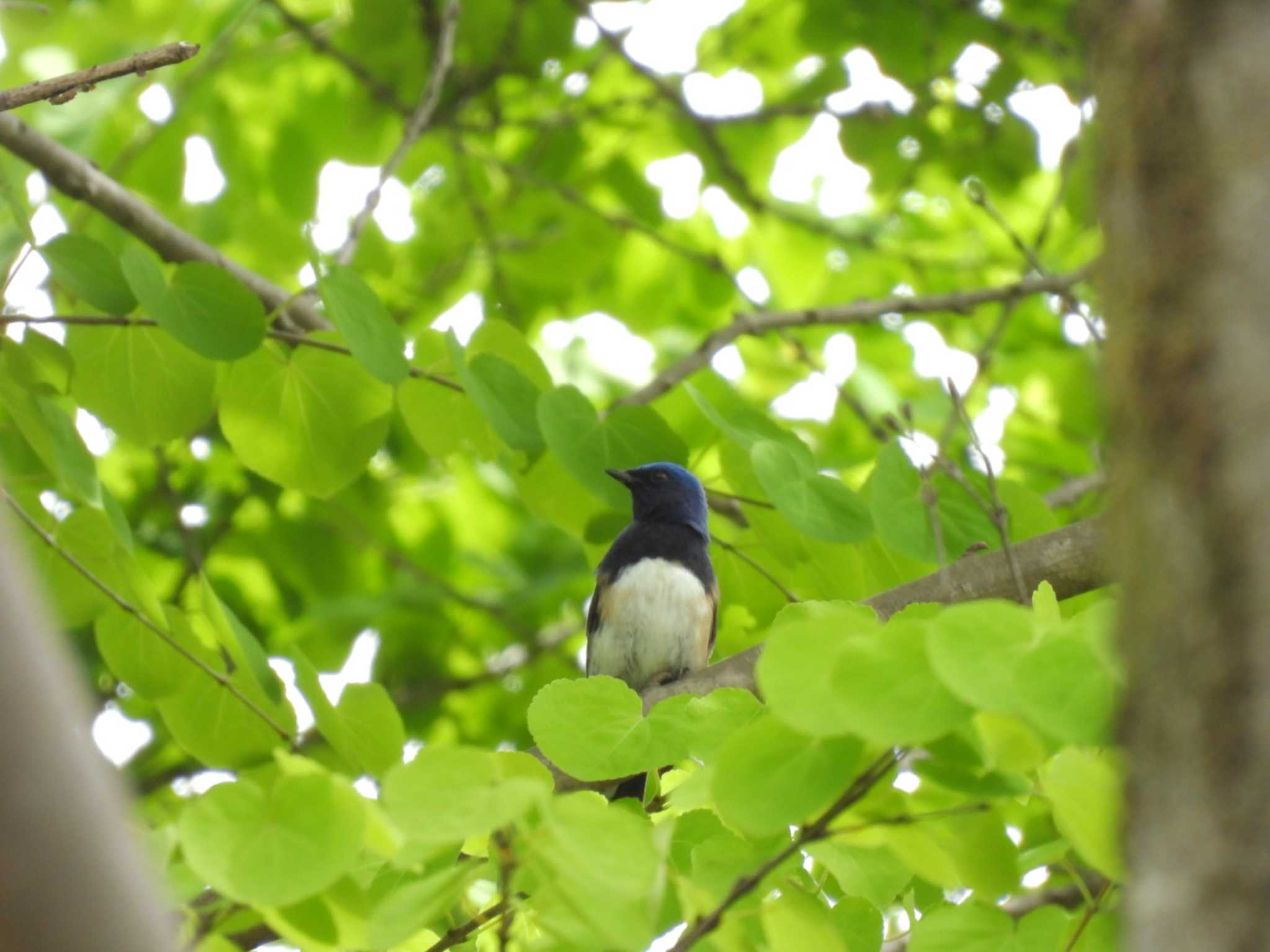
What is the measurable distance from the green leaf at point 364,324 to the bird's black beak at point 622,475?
23.2 inches

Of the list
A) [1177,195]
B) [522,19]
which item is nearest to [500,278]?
[522,19]

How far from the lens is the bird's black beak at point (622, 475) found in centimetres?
325

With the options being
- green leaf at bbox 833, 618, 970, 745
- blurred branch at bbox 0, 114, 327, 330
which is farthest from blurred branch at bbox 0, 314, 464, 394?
green leaf at bbox 833, 618, 970, 745

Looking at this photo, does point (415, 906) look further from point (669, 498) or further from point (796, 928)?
point (669, 498)

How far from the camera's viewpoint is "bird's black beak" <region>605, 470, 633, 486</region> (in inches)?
128

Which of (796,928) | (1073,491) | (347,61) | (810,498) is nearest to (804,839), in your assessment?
(796,928)

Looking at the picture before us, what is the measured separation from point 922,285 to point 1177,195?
5890 mm

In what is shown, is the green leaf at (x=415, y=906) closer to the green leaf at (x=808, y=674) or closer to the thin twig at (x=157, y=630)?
the green leaf at (x=808, y=674)

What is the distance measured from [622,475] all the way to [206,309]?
1.37 metres

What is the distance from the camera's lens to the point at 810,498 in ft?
9.36

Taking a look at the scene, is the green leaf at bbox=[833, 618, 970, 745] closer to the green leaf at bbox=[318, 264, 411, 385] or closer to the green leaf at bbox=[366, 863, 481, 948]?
the green leaf at bbox=[366, 863, 481, 948]

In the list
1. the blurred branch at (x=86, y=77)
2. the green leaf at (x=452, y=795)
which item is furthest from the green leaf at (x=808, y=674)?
the blurred branch at (x=86, y=77)

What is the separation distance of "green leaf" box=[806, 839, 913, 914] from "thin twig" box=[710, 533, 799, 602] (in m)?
1.20

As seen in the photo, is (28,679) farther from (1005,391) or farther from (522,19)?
(1005,391)
